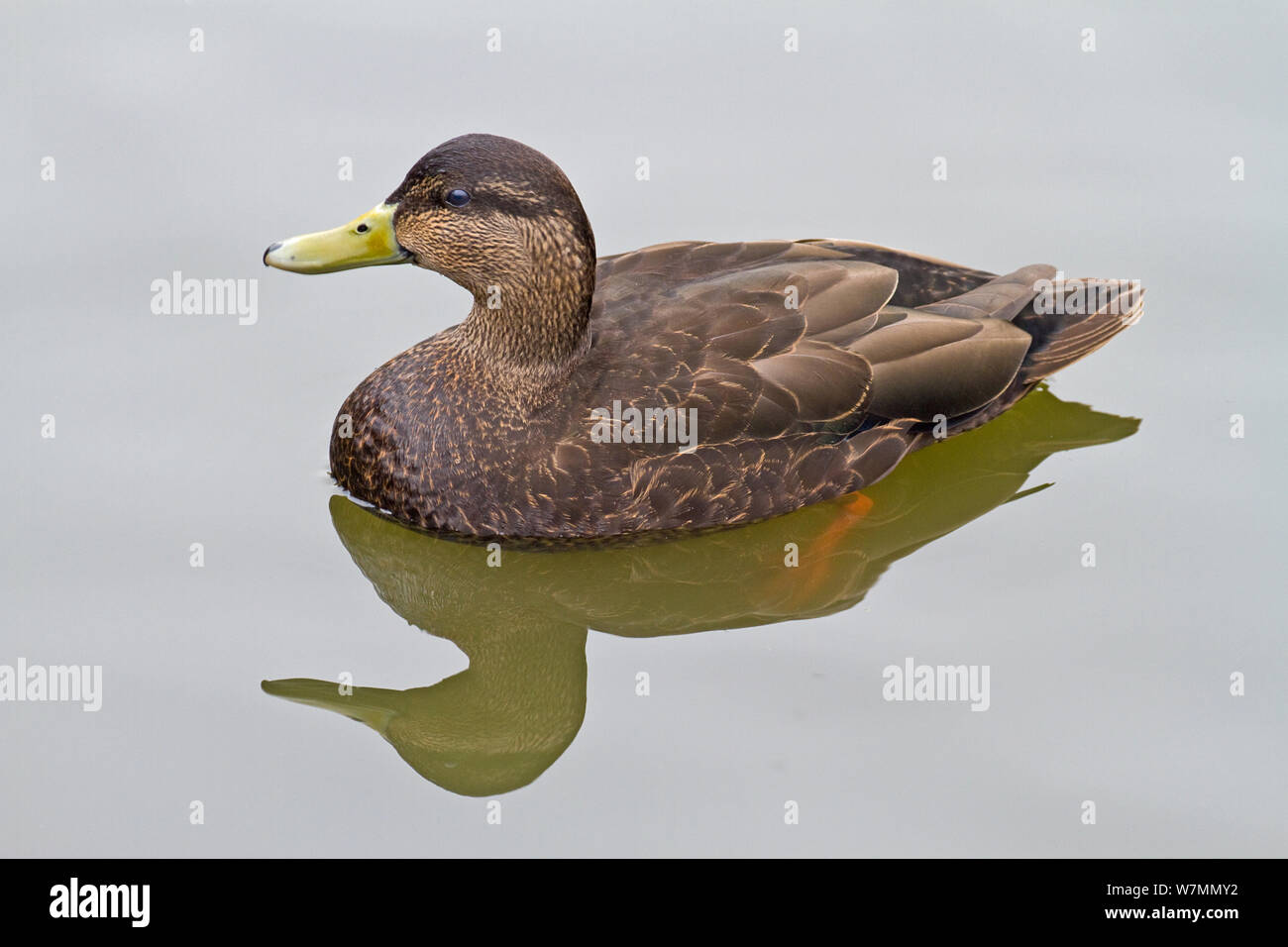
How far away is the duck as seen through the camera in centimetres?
915

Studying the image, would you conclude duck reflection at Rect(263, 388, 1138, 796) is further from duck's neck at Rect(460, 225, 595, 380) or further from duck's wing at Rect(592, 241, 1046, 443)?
duck's neck at Rect(460, 225, 595, 380)

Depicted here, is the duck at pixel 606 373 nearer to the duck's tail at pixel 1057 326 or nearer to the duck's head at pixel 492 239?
the duck's head at pixel 492 239

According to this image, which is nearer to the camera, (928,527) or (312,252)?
(312,252)

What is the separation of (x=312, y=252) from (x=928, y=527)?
10.9ft

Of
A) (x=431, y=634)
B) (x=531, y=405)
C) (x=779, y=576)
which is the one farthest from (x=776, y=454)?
(x=431, y=634)

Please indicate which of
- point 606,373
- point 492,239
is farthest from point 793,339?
point 492,239

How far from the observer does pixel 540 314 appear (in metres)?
9.26

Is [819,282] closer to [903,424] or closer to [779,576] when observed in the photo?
[903,424]

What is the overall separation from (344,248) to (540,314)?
0.97m

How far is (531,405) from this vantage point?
30.8 feet

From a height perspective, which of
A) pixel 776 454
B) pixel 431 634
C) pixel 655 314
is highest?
pixel 655 314

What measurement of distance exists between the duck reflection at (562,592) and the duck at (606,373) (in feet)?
0.43

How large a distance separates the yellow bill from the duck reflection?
126 centimetres

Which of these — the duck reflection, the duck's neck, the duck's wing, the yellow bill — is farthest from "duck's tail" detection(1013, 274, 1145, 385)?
the yellow bill
